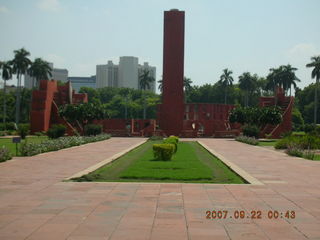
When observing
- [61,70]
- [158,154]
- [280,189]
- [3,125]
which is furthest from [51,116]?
[61,70]

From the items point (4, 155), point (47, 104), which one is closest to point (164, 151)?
point (4, 155)

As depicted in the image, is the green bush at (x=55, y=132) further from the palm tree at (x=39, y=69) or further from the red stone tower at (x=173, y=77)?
the palm tree at (x=39, y=69)

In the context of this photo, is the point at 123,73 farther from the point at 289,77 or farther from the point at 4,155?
the point at 4,155

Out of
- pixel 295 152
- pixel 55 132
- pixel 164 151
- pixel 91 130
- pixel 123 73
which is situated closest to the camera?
pixel 164 151

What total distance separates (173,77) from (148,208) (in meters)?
37.6

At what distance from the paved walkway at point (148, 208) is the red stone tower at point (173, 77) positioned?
3266 cm

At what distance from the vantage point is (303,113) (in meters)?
75.3

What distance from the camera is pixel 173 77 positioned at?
1737 inches

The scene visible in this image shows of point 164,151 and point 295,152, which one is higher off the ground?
point 164,151

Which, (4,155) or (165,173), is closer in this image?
(165,173)

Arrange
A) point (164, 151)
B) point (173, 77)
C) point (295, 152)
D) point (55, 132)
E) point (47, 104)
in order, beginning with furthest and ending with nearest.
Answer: point (47, 104) < point (173, 77) < point (55, 132) < point (295, 152) < point (164, 151)

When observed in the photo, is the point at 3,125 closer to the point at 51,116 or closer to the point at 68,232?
the point at 51,116

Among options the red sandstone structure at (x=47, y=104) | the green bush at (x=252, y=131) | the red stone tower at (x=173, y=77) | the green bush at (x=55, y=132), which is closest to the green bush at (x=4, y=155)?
the green bush at (x=55, y=132)

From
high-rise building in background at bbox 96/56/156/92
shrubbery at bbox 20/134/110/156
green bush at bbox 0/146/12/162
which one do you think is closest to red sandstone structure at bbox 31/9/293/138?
shrubbery at bbox 20/134/110/156
